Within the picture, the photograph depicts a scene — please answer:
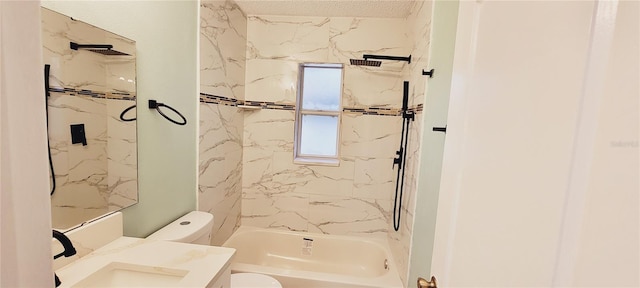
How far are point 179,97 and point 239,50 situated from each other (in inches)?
42.2

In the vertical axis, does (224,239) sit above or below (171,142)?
below

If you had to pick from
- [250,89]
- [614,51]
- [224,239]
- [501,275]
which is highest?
[250,89]

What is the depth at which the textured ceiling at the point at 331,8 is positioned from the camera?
7.90 ft

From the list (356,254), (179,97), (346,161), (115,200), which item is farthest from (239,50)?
(356,254)

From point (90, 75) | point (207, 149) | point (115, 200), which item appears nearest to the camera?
point (90, 75)

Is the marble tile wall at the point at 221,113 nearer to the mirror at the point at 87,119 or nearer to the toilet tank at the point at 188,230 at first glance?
the toilet tank at the point at 188,230

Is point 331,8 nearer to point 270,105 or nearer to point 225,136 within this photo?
point 270,105

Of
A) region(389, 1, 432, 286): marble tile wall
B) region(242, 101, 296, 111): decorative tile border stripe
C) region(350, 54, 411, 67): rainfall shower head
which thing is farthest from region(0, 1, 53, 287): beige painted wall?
region(242, 101, 296, 111): decorative tile border stripe

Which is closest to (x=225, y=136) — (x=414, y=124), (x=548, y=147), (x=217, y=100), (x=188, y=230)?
(x=217, y=100)

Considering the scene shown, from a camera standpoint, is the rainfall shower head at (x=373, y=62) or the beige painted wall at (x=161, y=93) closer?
the beige painted wall at (x=161, y=93)

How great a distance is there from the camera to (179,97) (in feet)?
5.84

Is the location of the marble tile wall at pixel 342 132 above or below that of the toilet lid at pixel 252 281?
above

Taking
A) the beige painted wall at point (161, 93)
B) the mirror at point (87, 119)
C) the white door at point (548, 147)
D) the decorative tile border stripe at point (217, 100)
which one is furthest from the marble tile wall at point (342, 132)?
the white door at point (548, 147)

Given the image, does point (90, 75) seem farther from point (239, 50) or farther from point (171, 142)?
point (239, 50)
